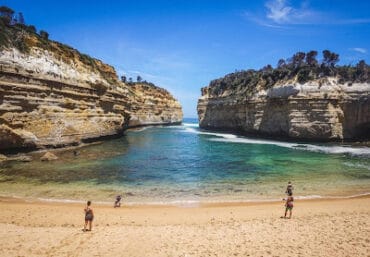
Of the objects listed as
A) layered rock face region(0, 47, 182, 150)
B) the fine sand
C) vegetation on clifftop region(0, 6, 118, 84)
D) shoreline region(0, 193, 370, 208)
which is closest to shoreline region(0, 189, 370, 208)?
shoreline region(0, 193, 370, 208)

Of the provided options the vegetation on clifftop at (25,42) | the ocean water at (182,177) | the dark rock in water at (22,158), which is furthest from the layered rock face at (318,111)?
the dark rock in water at (22,158)

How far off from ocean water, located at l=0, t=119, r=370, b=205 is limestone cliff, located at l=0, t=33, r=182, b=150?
2660mm

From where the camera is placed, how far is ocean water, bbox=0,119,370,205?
60.9ft

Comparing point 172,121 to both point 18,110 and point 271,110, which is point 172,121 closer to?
point 271,110

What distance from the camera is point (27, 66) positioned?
31812 mm

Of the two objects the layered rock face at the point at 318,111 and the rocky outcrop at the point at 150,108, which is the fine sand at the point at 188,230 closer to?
the layered rock face at the point at 318,111

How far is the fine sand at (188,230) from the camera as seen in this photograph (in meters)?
10.5

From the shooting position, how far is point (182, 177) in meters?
23.2

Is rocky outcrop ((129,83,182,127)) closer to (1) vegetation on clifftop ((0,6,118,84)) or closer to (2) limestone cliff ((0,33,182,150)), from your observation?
(2) limestone cliff ((0,33,182,150))

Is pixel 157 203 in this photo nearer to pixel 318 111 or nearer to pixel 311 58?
pixel 318 111

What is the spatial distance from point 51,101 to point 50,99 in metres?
0.25

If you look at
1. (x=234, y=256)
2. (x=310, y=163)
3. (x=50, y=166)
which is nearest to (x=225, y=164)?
(x=310, y=163)

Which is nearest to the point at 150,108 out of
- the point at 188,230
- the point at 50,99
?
the point at 50,99

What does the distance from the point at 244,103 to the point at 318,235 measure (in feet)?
173
